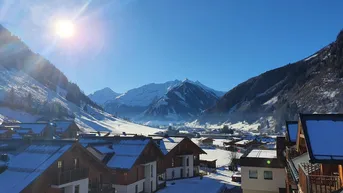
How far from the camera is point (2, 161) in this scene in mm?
20344

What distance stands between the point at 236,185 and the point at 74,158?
89.9 ft

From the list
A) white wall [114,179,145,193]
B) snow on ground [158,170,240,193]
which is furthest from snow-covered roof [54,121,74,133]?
white wall [114,179,145,193]

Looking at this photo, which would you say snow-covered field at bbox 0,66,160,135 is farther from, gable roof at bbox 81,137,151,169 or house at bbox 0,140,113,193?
house at bbox 0,140,113,193

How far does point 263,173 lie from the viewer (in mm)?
30094

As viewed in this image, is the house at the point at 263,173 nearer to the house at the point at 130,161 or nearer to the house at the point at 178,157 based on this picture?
the house at the point at 130,161

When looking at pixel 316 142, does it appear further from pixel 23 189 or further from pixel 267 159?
pixel 267 159

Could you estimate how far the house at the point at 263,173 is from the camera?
29469 millimetres

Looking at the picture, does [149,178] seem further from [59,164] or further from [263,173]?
[59,164]

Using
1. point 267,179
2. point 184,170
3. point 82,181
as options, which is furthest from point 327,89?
point 82,181

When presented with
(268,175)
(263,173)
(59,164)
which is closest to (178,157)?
(263,173)

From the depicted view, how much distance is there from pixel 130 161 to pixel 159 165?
10.5 m

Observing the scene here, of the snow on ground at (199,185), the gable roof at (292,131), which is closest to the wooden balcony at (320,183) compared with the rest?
the gable roof at (292,131)

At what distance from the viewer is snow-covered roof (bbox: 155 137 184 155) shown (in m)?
49.4

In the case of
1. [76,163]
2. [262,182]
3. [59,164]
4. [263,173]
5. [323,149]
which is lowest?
[262,182]
